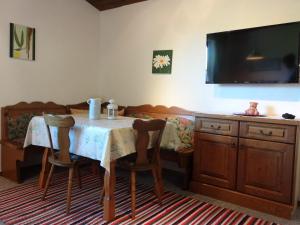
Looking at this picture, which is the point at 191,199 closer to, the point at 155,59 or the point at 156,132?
the point at 156,132

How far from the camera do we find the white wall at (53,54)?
3465mm

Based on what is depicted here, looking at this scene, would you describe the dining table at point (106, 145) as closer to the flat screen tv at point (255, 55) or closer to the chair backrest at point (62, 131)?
the chair backrest at point (62, 131)

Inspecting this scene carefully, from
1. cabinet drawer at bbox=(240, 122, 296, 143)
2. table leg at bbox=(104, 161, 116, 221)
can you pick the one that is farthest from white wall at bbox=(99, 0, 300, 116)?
table leg at bbox=(104, 161, 116, 221)

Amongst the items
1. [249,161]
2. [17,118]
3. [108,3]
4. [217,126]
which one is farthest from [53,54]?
[249,161]

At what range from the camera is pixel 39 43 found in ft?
12.4

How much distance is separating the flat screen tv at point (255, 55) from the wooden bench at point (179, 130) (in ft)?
1.92

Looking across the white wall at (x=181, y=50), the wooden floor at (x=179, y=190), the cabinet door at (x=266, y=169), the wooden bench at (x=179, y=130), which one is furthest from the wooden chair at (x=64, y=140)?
the white wall at (x=181, y=50)

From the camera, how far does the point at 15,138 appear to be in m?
3.47

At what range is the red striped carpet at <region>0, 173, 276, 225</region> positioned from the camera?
238 cm

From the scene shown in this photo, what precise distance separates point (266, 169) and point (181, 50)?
6.21 feet

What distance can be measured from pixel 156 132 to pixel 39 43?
2277mm

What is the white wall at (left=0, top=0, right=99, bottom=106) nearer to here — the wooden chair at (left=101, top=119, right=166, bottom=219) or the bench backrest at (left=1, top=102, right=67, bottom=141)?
the bench backrest at (left=1, top=102, right=67, bottom=141)

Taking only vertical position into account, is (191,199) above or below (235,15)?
below

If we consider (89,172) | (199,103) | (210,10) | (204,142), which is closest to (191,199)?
(204,142)
